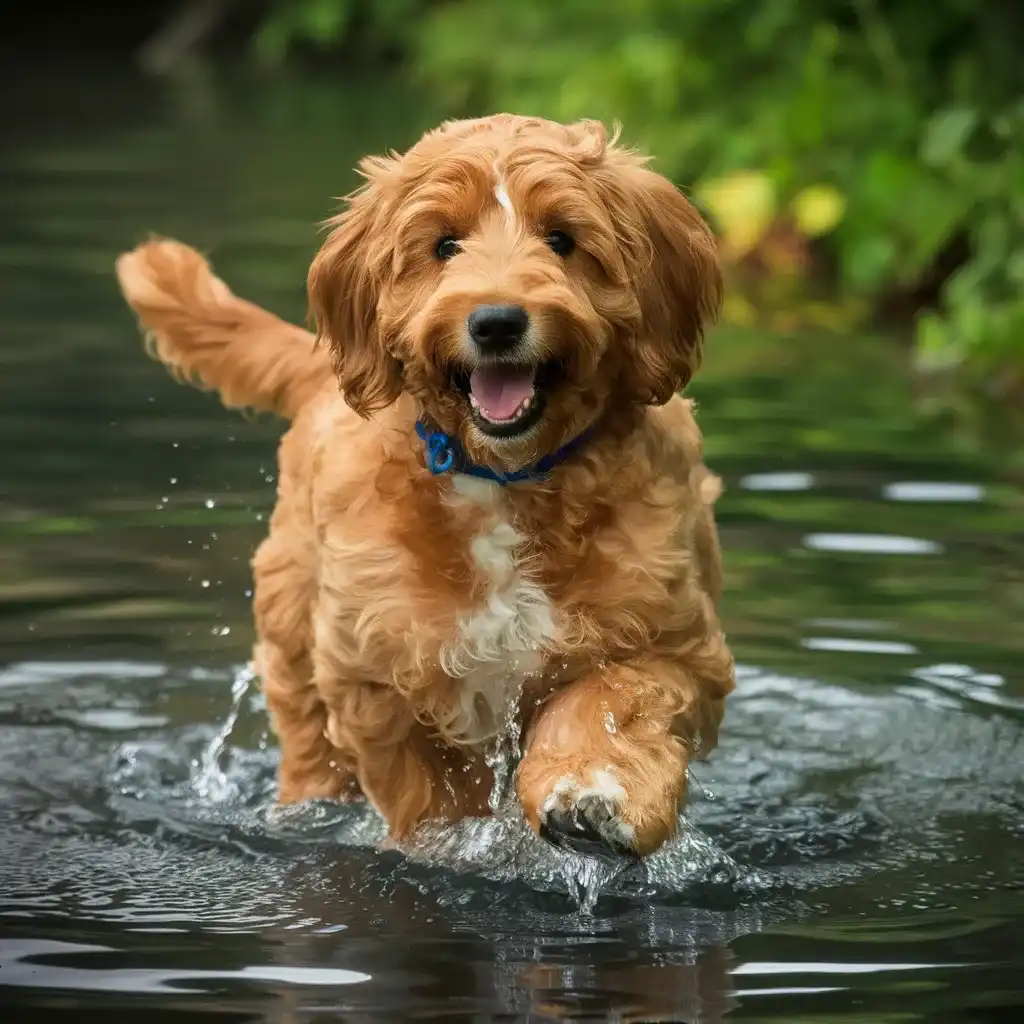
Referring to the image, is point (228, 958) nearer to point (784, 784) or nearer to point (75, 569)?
point (784, 784)

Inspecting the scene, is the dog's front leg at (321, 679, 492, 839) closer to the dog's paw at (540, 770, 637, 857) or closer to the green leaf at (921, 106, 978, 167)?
the dog's paw at (540, 770, 637, 857)

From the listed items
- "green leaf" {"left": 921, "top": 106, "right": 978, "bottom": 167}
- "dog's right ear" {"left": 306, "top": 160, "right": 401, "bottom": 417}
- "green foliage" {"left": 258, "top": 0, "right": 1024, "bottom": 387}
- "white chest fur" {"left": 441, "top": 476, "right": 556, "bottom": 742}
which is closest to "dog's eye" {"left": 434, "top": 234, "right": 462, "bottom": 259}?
"dog's right ear" {"left": 306, "top": 160, "right": 401, "bottom": 417}

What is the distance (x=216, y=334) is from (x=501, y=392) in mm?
1823

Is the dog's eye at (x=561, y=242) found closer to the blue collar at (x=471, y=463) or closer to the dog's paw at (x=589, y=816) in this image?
the blue collar at (x=471, y=463)

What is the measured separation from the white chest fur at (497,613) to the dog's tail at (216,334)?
1.38 meters

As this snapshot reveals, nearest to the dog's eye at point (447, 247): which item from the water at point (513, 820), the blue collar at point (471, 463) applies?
the blue collar at point (471, 463)

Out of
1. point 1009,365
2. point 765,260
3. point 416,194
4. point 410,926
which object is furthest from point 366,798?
point 765,260

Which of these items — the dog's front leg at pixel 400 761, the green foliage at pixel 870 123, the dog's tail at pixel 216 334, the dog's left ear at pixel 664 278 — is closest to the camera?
the dog's left ear at pixel 664 278

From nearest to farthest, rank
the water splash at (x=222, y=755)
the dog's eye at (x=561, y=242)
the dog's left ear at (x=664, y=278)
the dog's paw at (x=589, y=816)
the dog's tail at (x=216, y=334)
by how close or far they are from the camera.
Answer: the dog's paw at (x=589, y=816)
the dog's eye at (x=561, y=242)
the dog's left ear at (x=664, y=278)
the water splash at (x=222, y=755)
the dog's tail at (x=216, y=334)

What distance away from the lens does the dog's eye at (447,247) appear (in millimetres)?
4941

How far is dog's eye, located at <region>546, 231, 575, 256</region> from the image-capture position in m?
4.93

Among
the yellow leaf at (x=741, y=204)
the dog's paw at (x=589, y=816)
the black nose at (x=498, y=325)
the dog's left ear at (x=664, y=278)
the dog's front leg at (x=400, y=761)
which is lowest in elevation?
the dog's paw at (x=589, y=816)

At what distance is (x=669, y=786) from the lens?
499 centimetres

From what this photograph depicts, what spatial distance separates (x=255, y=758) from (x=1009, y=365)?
217 inches
